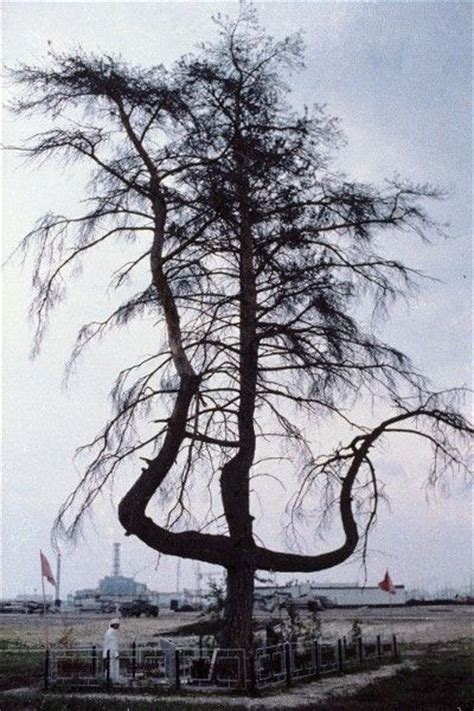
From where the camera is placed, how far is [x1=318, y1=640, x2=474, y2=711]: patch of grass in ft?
46.7

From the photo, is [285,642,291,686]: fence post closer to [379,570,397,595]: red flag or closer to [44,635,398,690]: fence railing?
[44,635,398,690]: fence railing

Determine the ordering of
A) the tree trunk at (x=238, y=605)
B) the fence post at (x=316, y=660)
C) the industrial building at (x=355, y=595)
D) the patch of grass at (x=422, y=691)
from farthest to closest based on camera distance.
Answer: the industrial building at (x=355, y=595), the fence post at (x=316, y=660), the tree trunk at (x=238, y=605), the patch of grass at (x=422, y=691)

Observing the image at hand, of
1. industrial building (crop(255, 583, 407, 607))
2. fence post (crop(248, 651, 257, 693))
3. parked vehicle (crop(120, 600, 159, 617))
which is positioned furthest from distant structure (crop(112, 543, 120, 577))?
fence post (crop(248, 651, 257, 693))

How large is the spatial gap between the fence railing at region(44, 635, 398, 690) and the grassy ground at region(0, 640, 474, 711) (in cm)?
185

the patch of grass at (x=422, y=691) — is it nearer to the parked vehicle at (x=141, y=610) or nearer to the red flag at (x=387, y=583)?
the red flag at (x=387, y=583)

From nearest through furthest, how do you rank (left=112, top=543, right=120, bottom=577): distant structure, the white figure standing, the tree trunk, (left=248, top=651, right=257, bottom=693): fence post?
(left=248, top=651, right=257, bottom=693): fence post → the tree trunk → the white figure standing → (left=112, top=543, right=120, bottom=577): distant structure

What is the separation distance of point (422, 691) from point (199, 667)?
172 inches

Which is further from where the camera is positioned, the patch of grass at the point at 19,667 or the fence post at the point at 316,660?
the fence post at the point at 316,660

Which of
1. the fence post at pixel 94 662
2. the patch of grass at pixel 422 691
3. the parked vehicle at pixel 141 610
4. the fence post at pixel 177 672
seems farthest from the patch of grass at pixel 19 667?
the parked vehicle at pixel 141 610

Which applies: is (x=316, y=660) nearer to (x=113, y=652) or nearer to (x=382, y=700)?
(x=113, y=652)

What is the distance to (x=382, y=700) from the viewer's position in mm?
15281

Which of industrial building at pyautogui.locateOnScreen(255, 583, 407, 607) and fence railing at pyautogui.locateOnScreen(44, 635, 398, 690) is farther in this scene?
industrial building at pyautogui.locateOnScreen(255, 583, 407, 607)

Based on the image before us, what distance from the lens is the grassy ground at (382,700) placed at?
45.0 ft

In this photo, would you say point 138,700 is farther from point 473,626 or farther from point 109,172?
point 473,626
